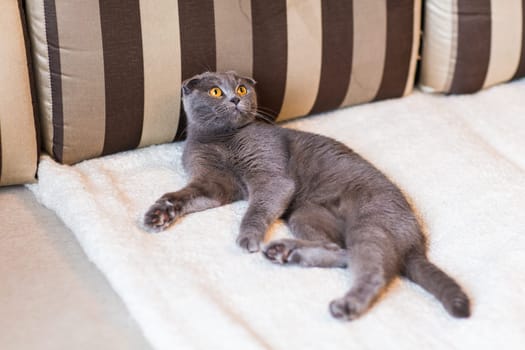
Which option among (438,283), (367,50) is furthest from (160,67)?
(438,283)

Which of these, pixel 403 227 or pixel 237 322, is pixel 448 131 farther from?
pixel 237 322

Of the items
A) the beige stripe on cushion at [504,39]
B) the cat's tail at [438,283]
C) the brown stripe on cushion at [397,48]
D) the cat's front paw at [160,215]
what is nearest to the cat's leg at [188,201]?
the cat's front paw at [160,215]

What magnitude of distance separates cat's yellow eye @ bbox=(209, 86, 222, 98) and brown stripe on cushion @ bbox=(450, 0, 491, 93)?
31.2 inches

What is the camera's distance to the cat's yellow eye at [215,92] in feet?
5.39

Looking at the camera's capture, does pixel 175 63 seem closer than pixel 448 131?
Yes

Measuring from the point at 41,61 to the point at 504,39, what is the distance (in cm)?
134

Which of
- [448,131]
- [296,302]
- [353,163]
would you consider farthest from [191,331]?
[448,131]

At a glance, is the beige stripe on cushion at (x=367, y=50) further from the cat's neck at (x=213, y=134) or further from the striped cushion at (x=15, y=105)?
the striped cushion at (x=15, y=105)

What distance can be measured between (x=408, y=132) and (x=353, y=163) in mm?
363

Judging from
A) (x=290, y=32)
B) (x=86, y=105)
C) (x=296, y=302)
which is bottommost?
(x=296, y=302)

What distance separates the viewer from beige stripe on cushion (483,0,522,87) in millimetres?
2020

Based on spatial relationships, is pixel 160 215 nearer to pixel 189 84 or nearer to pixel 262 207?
pixel 262 207

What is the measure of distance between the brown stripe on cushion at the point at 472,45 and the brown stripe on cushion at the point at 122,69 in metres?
0.96

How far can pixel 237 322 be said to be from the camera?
119 cm
